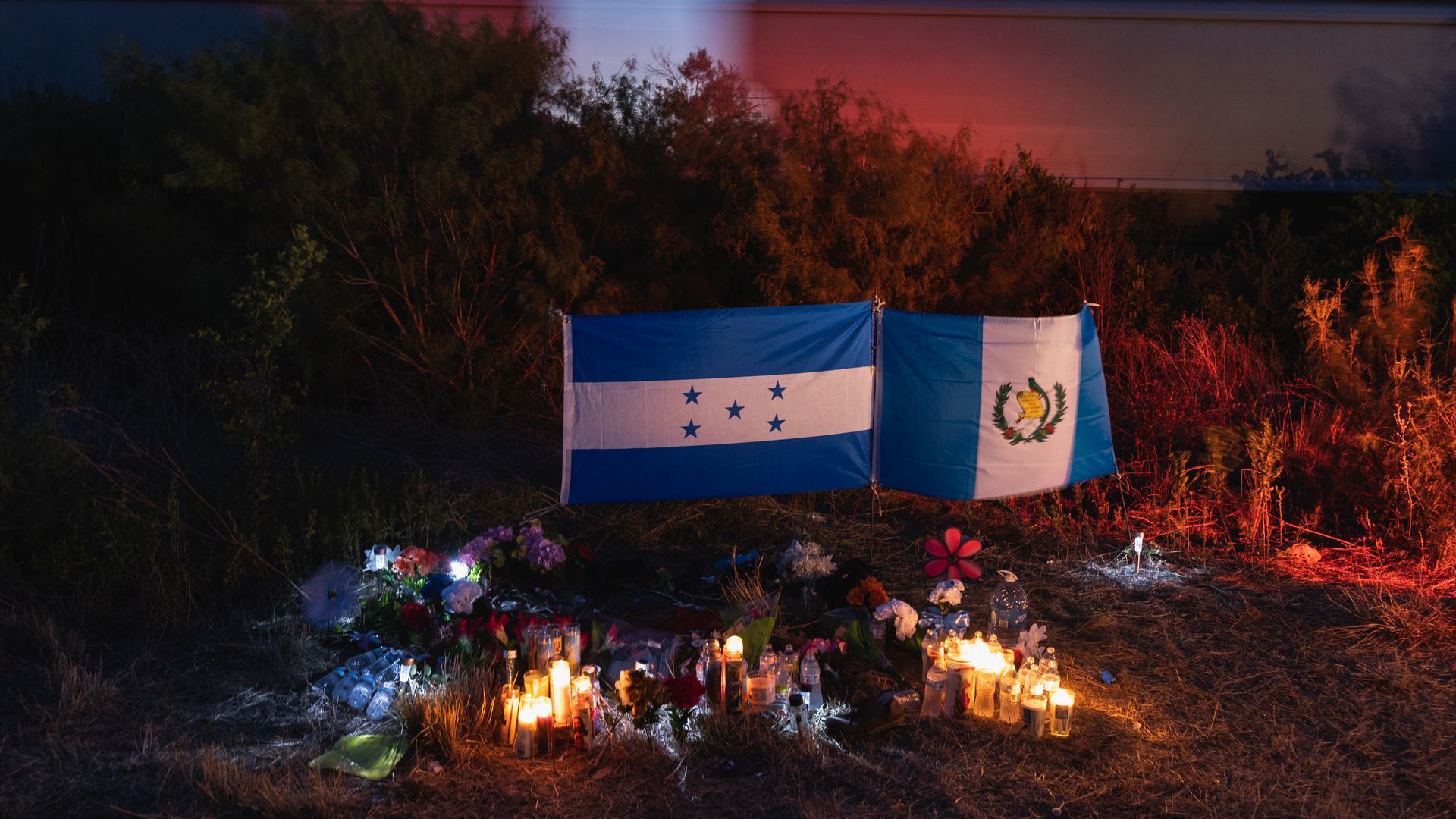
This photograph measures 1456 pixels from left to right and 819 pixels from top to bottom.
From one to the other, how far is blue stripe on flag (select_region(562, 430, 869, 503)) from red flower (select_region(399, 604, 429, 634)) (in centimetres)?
107

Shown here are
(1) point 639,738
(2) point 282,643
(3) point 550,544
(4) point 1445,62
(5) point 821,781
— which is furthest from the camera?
(4) point 1445,62

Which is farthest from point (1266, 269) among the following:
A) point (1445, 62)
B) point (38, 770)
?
point (38, 770)

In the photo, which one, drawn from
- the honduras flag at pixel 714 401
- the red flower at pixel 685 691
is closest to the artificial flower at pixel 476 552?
the honduras flag at pixel 714 401

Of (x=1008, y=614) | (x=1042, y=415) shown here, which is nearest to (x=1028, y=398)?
(x=1042, y=415)

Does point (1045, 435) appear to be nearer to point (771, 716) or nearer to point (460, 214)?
point (771, 716)

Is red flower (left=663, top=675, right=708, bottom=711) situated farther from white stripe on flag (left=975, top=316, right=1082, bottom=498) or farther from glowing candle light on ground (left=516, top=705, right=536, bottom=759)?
white stripe on flag (left=975, top=316, right=1082, bottom=498)

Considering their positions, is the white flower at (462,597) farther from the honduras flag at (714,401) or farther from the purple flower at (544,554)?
the honduras flag at (714,401)

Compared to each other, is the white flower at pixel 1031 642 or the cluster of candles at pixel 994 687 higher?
the white flower at pixel 1031 642

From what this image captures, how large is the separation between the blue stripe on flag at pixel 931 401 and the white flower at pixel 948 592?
97 cm

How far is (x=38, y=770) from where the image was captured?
3.59 metres

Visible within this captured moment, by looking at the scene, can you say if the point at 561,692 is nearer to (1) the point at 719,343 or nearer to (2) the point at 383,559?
(2) the point at 383,559

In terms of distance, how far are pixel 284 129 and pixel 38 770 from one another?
20.3 feet

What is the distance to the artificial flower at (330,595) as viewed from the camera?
5027mm

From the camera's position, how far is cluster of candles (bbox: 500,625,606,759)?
3.72 m
